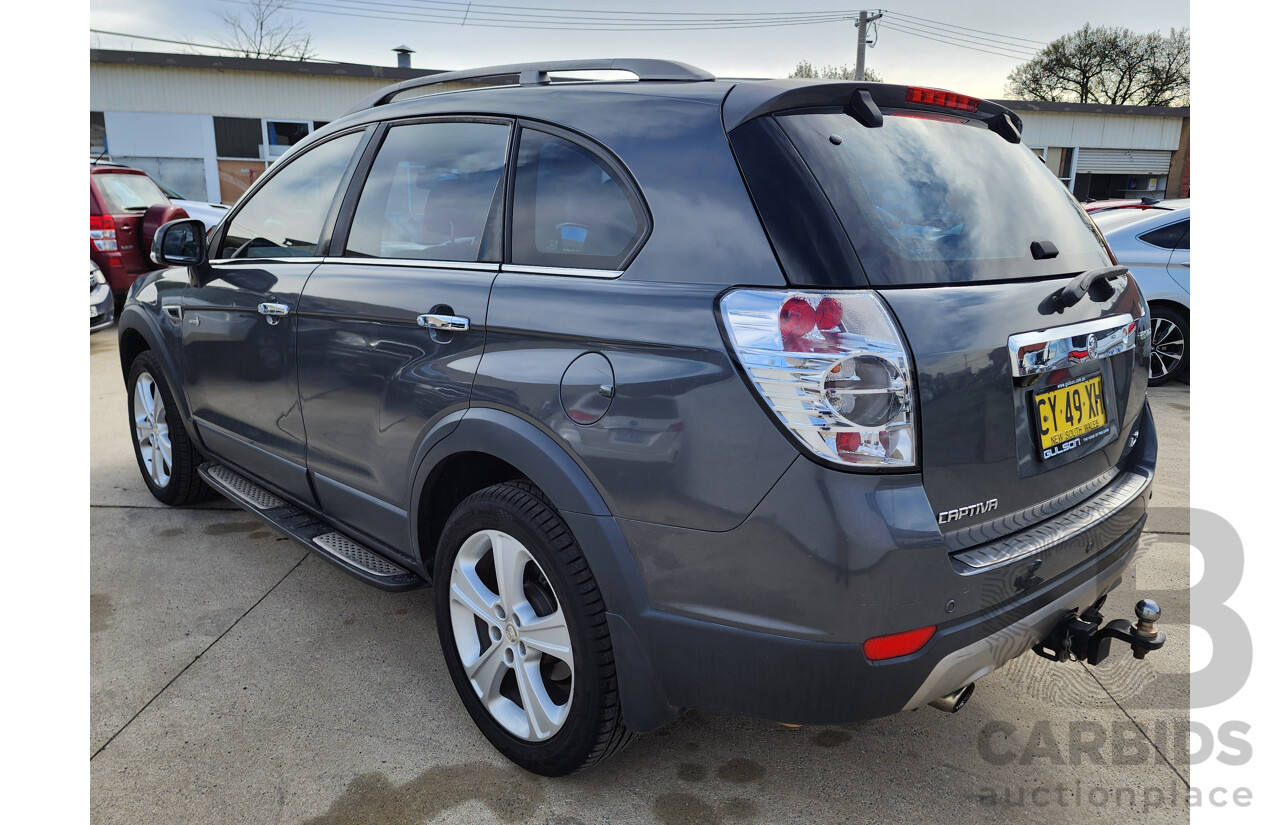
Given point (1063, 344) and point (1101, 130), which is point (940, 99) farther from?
point (1101, 130)

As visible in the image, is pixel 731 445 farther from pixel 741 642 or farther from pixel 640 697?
pixel 640 697

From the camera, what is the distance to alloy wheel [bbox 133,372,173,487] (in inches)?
167

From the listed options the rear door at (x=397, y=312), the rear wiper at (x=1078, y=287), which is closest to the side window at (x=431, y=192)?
the rear door at (x=397, y=312)

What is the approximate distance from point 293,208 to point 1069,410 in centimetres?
277

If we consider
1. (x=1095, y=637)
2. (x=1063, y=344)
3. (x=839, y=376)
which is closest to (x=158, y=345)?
(x=839, y=376)

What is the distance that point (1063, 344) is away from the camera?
1972 millimetres

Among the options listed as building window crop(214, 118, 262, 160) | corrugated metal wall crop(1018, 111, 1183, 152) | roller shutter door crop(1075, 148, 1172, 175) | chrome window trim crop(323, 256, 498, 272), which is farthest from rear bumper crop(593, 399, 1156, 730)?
roller shutter door crop(1075, 148, 1172, 175)

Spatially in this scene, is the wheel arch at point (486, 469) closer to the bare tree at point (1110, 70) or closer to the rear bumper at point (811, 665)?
the rear bumper at point (811, 665)

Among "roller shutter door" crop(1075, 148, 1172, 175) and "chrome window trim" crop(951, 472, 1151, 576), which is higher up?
"roller shutter door" crop(1075, 148, 1172, 175)

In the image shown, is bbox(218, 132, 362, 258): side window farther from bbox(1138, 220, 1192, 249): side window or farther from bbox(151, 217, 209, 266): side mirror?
bbox(1138, 220, 1192, 249): side window

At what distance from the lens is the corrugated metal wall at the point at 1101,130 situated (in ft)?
87.5

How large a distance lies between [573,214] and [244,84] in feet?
74.3

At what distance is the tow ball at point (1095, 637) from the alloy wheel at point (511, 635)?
3.88 ft

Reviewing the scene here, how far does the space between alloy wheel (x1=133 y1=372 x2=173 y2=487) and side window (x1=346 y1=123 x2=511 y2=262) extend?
2.01 meters
